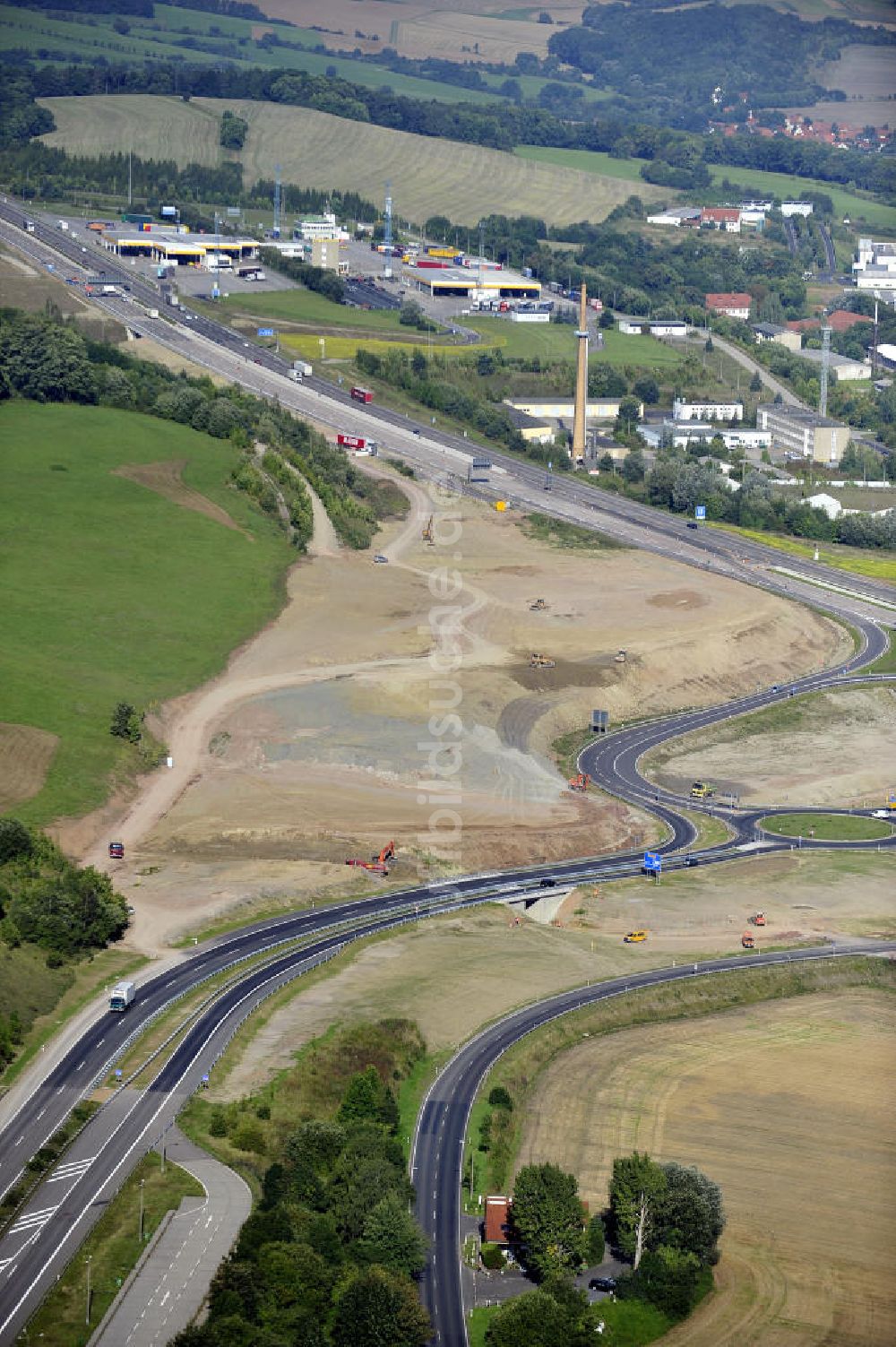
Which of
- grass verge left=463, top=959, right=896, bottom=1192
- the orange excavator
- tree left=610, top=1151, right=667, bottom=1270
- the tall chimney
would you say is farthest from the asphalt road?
the tall chimney

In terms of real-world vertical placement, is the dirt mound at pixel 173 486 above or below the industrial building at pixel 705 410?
below

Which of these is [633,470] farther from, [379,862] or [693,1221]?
[693,1221]

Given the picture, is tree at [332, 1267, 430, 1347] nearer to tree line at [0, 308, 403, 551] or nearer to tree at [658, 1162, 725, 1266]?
tree at [658, 1162, 725, 1266]

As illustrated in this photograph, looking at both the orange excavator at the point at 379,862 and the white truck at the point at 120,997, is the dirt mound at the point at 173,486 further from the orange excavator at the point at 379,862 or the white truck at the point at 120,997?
the white truck at the point at 120,997

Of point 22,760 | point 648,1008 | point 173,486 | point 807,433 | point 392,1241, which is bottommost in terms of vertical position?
point 392,1241

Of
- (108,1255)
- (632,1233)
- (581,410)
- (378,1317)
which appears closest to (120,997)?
(108,1255)

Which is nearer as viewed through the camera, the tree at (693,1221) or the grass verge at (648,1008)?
the tree at (693,1221)

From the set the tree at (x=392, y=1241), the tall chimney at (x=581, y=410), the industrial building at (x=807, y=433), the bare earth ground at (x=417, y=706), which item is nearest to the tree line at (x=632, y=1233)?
the tree at (x=392, y=1241)
